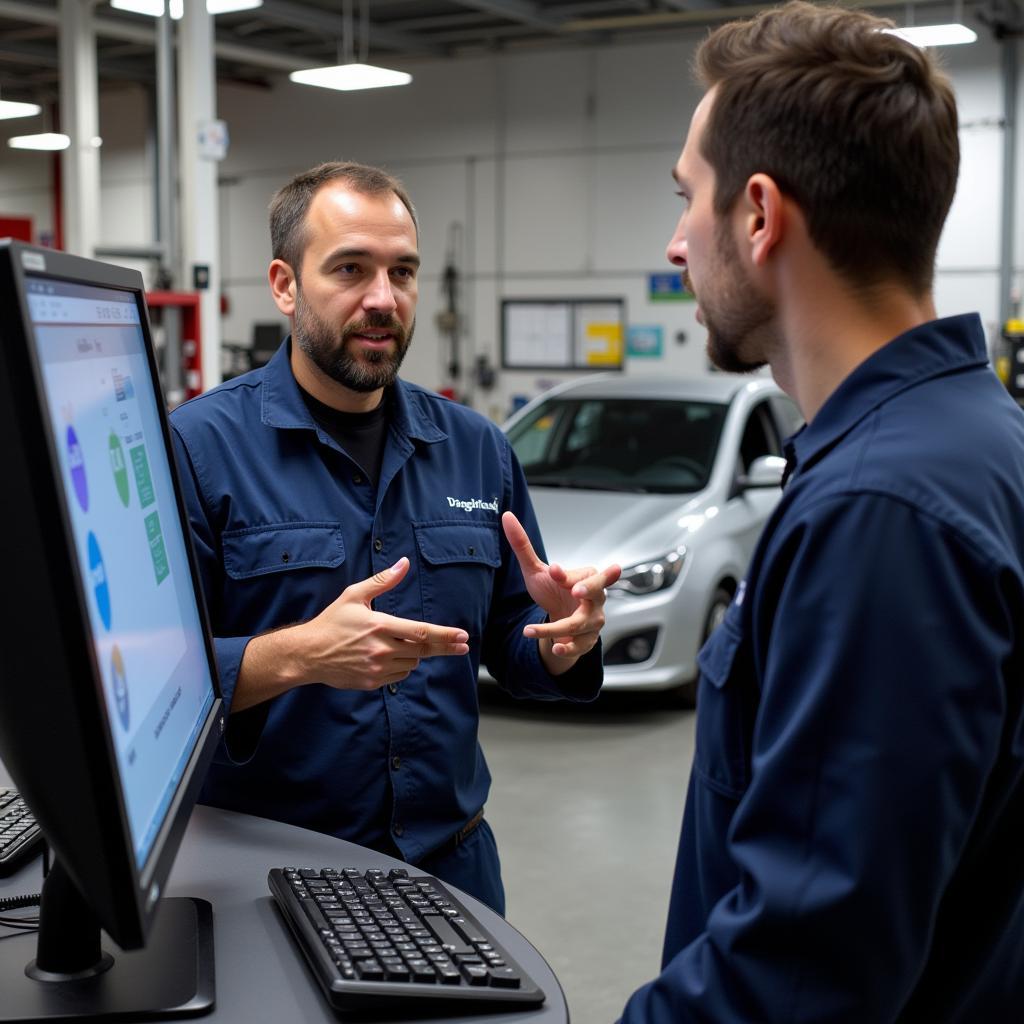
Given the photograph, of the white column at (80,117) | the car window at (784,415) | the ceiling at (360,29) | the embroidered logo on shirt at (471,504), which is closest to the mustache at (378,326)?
the embroidered logo on shirt at (471,504)

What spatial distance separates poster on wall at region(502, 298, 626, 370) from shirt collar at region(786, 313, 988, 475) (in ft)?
38.3

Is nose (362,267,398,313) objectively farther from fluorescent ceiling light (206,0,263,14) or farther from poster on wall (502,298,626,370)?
poster on wall (502,298,626,370)

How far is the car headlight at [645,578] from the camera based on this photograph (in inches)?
202

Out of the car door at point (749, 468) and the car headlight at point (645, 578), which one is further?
the car door at point (749, 468)

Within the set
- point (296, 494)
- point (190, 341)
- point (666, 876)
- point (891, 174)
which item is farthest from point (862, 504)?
point (190, 341)

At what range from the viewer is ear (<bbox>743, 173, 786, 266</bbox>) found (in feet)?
3.67

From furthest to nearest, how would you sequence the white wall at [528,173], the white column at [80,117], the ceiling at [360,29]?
the ceiling at [360,29], the white wall at [528,173], the white column at [80,117]

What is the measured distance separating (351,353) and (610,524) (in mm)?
3349

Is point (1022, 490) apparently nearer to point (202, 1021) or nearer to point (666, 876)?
point (202, 1021)

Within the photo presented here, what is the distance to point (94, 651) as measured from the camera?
0.87 m

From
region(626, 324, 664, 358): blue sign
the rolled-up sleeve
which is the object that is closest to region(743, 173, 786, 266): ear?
the rolled-up sleeve

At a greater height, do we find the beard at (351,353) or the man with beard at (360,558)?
the beard at (351,353)

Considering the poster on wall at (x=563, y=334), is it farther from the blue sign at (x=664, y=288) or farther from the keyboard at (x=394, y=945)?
the keyboard at (x=394, y=945)

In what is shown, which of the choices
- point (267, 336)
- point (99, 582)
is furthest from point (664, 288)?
point (99, 582)
